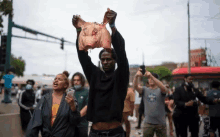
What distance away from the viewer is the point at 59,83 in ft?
9.82

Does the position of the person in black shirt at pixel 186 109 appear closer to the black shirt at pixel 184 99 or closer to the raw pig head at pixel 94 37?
the black shirt at pixel 184 99

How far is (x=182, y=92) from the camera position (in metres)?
5.05

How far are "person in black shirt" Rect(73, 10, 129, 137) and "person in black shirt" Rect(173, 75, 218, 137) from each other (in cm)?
333

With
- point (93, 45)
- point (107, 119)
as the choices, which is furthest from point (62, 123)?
point (93, 45)

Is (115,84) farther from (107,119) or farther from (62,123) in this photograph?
(62,123)

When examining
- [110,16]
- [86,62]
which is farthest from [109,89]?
[110,16]

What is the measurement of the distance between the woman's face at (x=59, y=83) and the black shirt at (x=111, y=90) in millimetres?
939

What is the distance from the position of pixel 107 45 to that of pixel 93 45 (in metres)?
0.15

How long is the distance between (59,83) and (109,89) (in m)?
1.20

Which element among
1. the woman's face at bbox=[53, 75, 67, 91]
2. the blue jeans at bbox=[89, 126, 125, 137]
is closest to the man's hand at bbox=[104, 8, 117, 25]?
the blue jeans at bbox=[89, 126, 125, 137]

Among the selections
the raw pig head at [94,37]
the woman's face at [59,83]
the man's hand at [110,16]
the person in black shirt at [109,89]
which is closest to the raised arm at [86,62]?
the person in black shirt at [109,89]

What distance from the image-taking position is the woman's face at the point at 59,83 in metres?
2.98

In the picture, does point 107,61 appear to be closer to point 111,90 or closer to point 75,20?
point 111,90

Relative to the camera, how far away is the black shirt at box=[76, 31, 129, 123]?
77.7 inches
